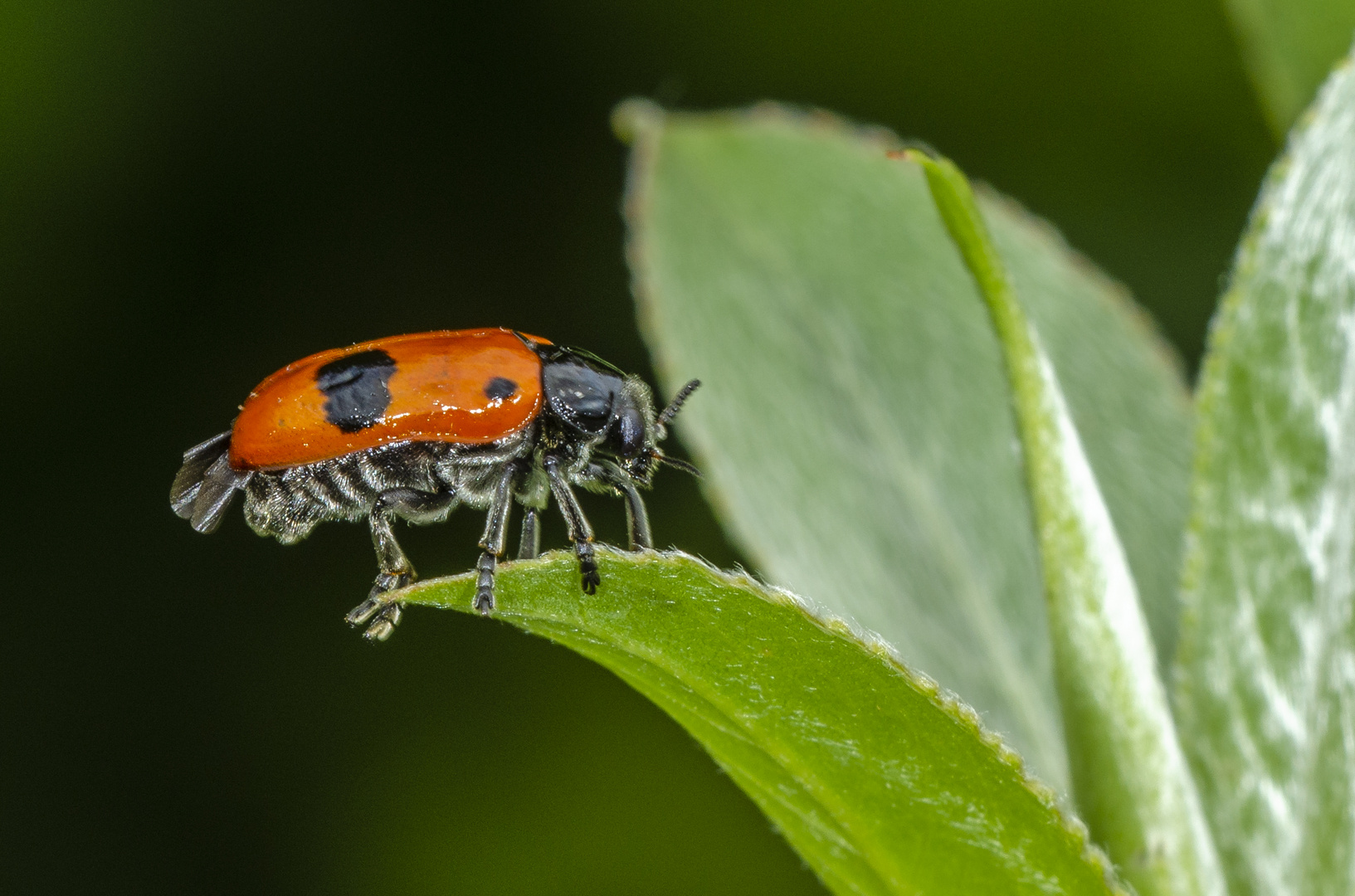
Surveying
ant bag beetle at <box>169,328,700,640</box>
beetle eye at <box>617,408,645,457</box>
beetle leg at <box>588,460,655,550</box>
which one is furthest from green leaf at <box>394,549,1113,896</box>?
beetle eye at <box>617,408,645,457</box>

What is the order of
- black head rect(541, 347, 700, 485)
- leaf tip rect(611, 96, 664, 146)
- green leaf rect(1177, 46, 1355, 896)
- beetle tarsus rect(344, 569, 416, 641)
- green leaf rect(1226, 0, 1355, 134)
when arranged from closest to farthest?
green leaf rect(1177, 46, 1355, 896), green leaf rect(1226, 0, 1355, 134), beetle tarsus rect(344, 569, 416, 641), leaf tip rect(611, 96, 664, 146), black head rect(541, 347, 700, 485)

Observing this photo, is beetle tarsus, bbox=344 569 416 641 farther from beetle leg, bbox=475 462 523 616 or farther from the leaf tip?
the leaf tip

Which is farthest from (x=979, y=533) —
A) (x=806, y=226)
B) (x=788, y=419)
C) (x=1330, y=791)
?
(x=1330, y=791)

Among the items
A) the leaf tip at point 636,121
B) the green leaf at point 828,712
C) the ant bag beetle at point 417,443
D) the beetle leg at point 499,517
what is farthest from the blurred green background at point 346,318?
the green leaf at point 828,712

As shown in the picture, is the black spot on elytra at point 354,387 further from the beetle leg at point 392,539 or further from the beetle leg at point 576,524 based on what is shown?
the beetle leg at point 576,524

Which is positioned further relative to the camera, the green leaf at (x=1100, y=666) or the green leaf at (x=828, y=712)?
the green leaf at (x=1100, y=666)


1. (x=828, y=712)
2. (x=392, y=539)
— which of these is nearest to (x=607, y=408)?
(x=392, y=539)
